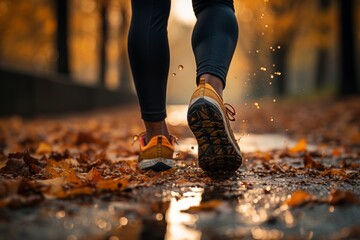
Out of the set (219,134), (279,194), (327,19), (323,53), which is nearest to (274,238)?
(279,194)

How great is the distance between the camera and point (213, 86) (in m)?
2.25

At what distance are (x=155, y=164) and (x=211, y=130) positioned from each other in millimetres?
402

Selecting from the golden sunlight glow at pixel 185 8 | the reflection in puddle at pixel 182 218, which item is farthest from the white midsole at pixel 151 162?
the golden sunlight glow at pixel 185 8

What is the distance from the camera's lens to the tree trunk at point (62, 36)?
1354 cm

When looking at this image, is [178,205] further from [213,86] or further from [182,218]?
[213,86]

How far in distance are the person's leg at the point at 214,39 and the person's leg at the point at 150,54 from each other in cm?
17

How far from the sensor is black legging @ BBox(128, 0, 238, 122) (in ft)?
7.55

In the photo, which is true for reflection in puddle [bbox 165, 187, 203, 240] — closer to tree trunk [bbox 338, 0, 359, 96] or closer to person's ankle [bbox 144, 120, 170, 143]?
person's ankle [bbox 144, 120, 170, 143]

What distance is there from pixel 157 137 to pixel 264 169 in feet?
1.98

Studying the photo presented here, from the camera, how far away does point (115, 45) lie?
2788cm

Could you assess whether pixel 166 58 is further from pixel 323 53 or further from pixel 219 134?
pixel 323 53

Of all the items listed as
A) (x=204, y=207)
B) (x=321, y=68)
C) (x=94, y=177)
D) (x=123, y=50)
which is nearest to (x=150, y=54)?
(x=94, y=177)

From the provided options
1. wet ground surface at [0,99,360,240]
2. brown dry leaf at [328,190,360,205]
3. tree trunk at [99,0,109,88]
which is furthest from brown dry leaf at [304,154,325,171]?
tree trunk at [99,0,109,88]

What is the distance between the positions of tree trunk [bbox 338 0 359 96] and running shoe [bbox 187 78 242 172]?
10.1 metres
